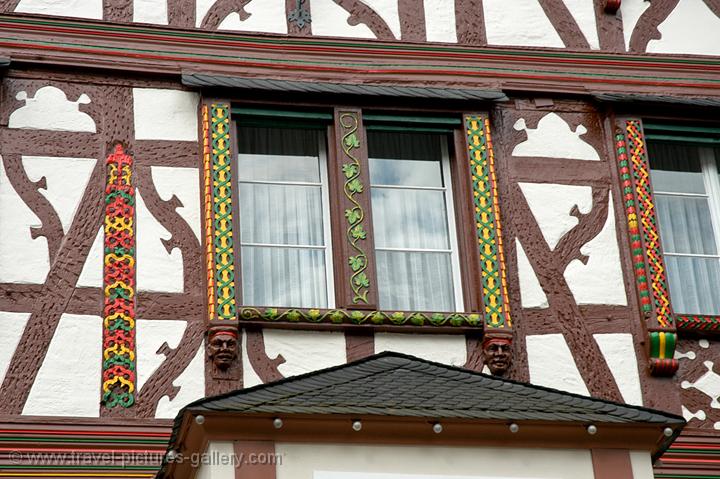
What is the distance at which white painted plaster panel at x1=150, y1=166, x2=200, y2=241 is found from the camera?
549 inches

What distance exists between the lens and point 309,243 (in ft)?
46.6

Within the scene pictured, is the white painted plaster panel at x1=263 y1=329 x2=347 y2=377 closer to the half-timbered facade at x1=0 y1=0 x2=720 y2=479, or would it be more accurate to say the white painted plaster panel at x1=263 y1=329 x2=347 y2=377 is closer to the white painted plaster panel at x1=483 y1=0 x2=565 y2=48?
the half-timbered facade at x1=0 y1=0 x2=720 y2=479

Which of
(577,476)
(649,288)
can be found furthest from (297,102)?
(577,476)

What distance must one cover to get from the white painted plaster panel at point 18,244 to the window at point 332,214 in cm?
151

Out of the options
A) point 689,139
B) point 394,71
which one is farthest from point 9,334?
point 689,139

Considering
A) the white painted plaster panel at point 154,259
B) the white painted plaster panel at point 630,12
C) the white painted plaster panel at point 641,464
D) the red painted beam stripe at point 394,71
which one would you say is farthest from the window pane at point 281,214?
the white painted plaster panel at point 641,464

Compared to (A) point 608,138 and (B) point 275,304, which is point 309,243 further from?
(A) point 608,138

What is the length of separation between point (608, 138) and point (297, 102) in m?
2.53

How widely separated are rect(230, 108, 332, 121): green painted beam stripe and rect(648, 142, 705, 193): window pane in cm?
274

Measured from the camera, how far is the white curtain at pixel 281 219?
14.0m

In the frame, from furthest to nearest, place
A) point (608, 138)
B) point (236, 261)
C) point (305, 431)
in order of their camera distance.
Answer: point (608, 138) < point (236, 261) < point (305, 431)

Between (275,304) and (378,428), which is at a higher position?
(275,304)

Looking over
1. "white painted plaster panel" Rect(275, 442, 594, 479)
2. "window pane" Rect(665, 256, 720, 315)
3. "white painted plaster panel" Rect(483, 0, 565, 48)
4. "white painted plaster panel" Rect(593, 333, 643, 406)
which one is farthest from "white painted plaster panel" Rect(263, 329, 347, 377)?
"white painted plaster panel" Rect(483, 0, 565, 48)

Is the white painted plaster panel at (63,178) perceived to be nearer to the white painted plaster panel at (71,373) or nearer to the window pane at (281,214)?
the white painted plaster panel at (71,373)
